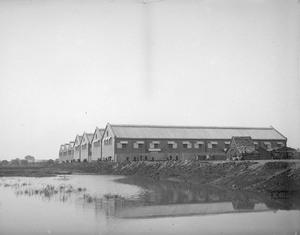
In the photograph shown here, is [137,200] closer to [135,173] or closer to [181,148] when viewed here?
[135,173]

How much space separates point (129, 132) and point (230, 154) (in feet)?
73.6

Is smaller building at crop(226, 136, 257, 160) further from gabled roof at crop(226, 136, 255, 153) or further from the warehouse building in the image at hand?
the warehouse building

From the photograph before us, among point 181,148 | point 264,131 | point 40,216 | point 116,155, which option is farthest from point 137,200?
point 264,131

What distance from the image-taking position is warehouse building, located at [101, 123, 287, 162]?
5631 cm

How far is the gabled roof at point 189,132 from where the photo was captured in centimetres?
5925

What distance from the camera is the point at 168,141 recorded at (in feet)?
195

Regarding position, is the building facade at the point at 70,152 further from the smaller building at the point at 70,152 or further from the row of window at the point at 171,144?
the row of window at the point at 171,144

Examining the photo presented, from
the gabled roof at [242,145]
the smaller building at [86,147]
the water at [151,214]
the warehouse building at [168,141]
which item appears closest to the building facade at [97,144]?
the warehouse building at [168,141]

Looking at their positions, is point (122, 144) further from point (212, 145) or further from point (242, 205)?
point (242, 205)

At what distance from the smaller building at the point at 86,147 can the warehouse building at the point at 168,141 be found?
10.4 metres

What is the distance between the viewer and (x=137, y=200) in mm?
19141

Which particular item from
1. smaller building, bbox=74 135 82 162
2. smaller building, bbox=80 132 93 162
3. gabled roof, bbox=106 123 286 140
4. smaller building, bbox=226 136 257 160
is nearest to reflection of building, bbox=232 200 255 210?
smaller building, bbox=226 136 257 160

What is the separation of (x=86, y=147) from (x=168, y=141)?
23278 mm

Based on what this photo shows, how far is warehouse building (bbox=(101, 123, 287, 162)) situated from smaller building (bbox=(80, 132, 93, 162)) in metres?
10.4
